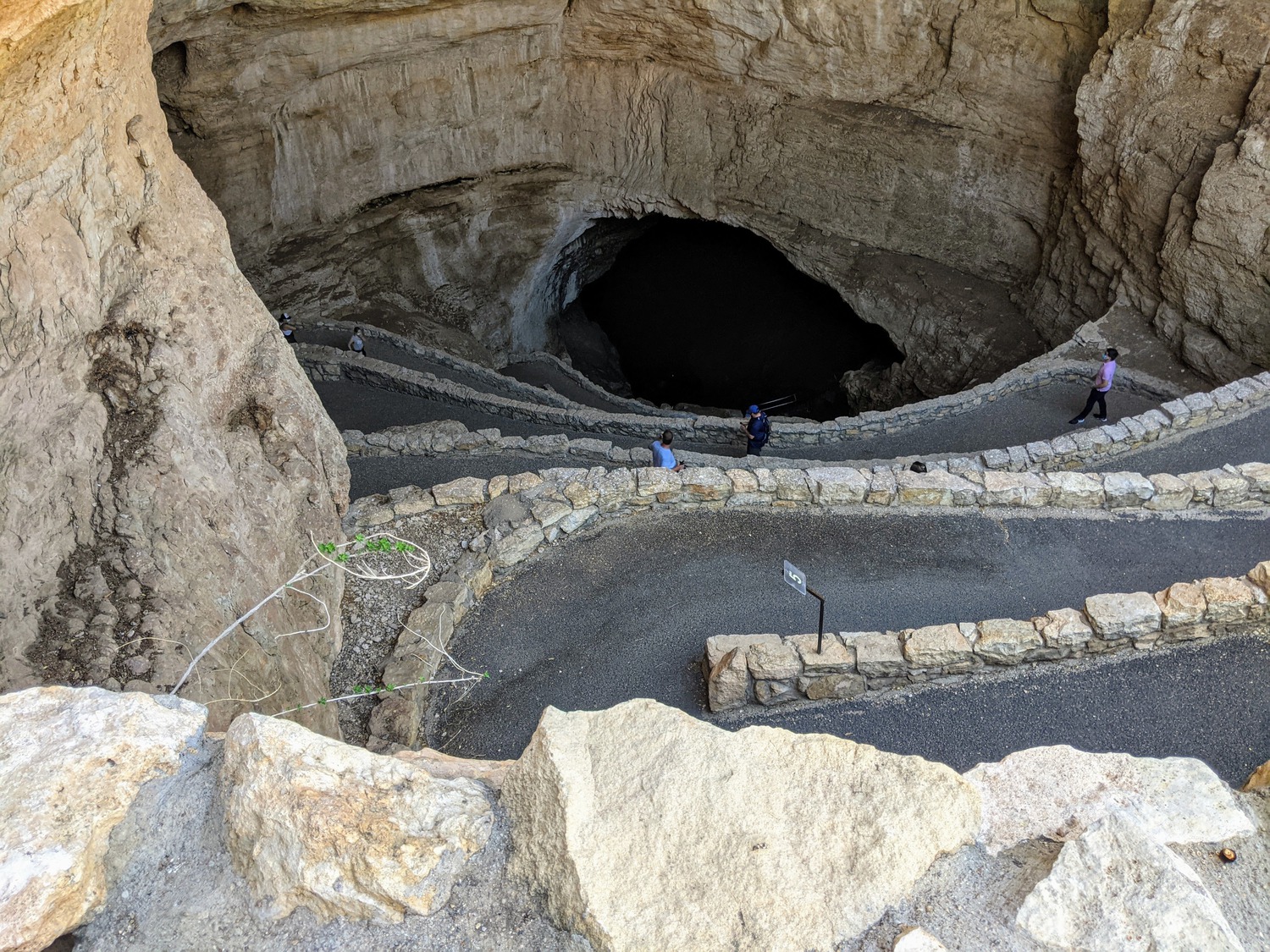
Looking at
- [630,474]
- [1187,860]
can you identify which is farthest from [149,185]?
[1187,860]

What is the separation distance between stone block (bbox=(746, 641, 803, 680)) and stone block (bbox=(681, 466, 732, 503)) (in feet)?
7.35

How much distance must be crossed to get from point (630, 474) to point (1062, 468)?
601 centimetres

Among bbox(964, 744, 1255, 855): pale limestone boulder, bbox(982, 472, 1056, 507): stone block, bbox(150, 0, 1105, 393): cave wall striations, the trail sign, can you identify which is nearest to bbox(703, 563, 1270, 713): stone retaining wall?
the trail sign

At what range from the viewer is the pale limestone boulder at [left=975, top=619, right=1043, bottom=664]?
761 cm

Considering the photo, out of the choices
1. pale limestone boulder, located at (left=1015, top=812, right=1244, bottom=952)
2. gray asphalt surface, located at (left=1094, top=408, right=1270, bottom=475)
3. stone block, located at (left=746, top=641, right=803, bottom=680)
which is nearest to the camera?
pale limestone boulder, located at (left=1015, top=812, right=1244, bottom=952)

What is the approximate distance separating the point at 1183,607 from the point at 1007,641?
157cm

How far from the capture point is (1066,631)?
7625 millimetres

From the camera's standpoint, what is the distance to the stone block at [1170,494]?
9312 millimetres

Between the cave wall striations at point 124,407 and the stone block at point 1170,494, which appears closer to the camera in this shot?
the cave wall striations at point 124,407

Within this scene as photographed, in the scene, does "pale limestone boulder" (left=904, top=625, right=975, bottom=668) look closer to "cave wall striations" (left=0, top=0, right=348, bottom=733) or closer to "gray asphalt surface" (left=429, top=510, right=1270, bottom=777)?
"gray asphalt surface" (left=429, top=510, right=1270, bottom=777)

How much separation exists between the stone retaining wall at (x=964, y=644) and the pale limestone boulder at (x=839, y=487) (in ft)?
6.56

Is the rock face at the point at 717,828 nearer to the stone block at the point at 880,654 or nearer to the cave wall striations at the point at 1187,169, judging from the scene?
the stone block at the point at 880,654

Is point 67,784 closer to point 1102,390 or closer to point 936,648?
point 936,648

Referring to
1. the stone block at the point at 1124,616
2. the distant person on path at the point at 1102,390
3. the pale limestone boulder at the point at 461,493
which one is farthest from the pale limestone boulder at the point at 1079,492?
the pale limestone boulder at the point at 461,493
